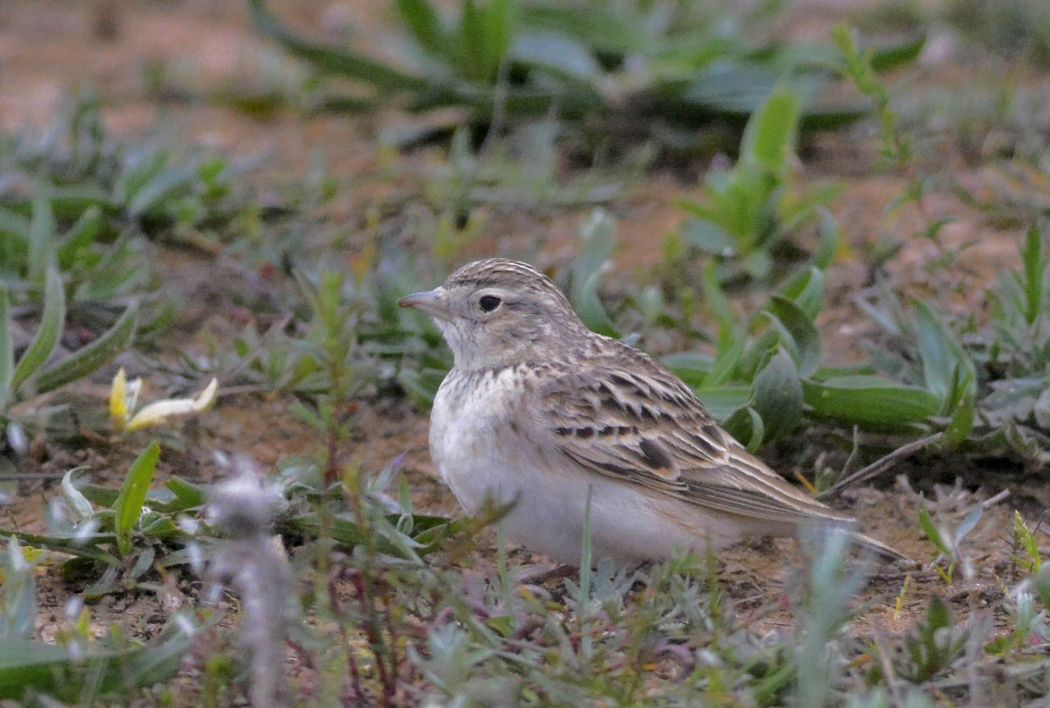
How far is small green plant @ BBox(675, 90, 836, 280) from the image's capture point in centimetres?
648

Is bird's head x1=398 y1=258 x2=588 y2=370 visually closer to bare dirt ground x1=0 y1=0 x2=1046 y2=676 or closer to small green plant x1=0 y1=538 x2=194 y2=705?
bare dirt ground x1=0 y1=0 x2=1046 y2=676

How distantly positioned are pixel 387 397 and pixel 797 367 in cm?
158

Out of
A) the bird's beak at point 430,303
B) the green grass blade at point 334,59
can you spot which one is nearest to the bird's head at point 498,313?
the bird's beak at point 430,303

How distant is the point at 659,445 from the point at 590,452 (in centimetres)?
26

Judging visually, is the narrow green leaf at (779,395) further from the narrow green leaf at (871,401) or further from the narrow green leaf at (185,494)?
the narrow green leaf at (185,494)

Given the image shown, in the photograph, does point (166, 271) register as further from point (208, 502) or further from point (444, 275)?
point (208, 502)

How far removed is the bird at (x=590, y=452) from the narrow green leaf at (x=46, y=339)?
1.37m

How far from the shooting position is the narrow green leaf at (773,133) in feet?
21.9

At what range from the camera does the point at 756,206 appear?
650 cm

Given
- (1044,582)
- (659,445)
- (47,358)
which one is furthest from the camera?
(47,358)

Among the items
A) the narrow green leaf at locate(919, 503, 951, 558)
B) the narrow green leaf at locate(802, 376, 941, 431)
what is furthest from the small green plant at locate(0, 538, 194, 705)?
the narrow green leaf at locate(802, 376, 941, 431)

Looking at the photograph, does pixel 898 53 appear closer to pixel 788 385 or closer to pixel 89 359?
pixel 788 385

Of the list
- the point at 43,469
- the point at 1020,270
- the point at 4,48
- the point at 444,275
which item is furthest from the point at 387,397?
the point at 4,48

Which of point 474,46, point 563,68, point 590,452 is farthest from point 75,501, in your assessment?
point 563,68
